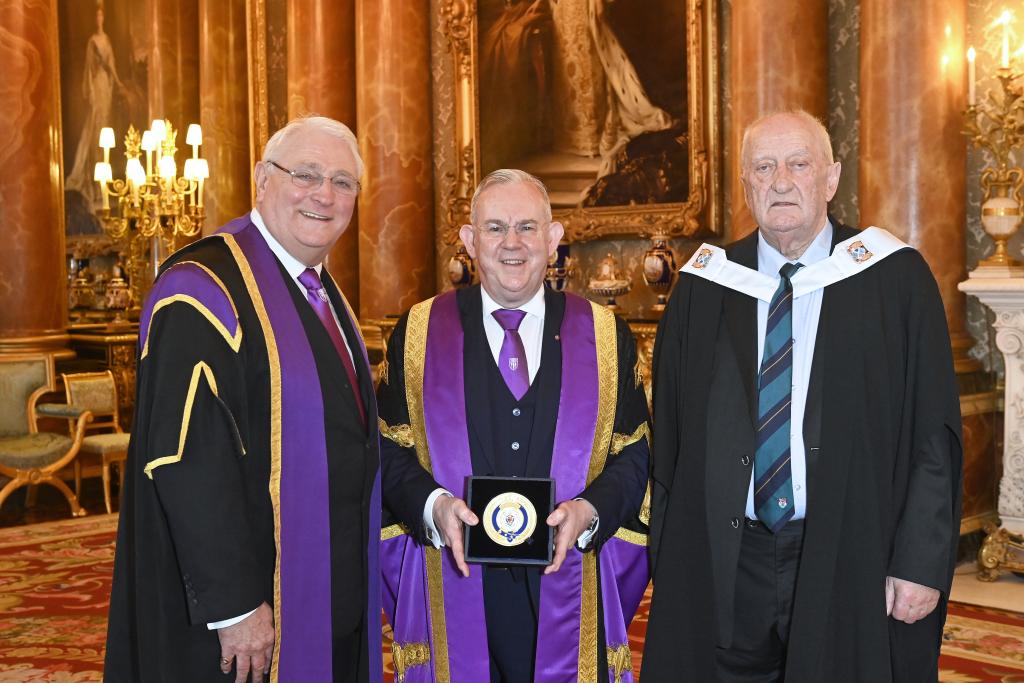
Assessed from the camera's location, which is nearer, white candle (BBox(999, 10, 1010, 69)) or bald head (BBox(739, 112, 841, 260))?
bald head (BBox(739, 112, 841, 260))

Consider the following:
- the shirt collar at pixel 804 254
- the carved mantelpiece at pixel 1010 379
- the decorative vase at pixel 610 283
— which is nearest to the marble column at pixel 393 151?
the decorative vase at pixel 610 283

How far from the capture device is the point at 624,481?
2.89m

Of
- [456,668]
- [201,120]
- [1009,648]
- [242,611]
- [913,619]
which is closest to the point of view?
[242,611]

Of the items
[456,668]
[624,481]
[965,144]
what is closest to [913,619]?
[624,481]

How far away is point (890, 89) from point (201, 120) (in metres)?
8.06

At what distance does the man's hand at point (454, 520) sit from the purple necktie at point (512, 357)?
1.26ft

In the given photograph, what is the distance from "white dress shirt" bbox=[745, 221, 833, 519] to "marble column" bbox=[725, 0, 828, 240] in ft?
12.8

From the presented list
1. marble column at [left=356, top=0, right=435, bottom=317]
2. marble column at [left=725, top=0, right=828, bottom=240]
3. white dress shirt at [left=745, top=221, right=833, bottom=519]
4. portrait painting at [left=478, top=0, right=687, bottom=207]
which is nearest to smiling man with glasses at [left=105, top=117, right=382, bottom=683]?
white dress shirt at [left=745, top=221, right=833, bottom=519]

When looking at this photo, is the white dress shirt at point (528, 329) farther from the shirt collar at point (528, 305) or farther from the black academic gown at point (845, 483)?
the black academic gown at point (845, 483)

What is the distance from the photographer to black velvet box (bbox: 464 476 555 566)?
2.56 m

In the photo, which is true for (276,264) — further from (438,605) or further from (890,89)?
(890,89)

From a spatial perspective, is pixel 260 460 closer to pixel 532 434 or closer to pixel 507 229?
pixel 532 434

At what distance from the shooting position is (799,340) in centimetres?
273

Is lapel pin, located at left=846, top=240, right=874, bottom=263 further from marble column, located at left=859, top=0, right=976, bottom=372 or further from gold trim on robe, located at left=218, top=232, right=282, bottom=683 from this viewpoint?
marble column, located at left=859, top=0, right=976, bottom=372
